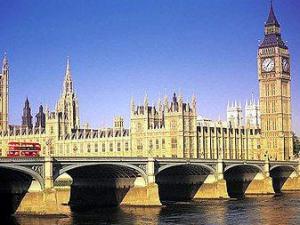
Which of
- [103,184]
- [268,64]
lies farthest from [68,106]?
[103,184]

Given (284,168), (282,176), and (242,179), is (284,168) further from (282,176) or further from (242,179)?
(242,179)

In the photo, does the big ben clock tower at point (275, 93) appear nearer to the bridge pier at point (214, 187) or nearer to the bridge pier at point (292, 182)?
the bridge pier at point (292, 182)

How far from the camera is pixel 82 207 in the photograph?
10394 cm

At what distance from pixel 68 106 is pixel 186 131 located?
153ft

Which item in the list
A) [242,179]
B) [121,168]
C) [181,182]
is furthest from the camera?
[242,179]

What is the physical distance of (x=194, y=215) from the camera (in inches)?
3593

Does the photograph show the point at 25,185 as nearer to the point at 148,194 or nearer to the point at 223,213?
the point at 148,194

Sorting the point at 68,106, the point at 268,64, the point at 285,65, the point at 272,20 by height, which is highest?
the point at 272,20

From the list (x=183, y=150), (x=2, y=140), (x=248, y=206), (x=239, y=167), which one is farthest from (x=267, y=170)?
(x=2, y=140)

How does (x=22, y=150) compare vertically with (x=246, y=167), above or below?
above

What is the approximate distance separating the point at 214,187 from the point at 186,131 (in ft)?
115

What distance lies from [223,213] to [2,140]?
11628cm

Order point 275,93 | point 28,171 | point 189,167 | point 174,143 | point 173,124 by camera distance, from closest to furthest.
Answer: point 28,171 → point 189,167 → point 174,143 → point 173,124 → point 275,93

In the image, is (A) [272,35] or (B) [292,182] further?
(A) [272,35]
